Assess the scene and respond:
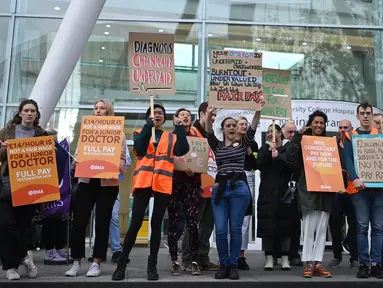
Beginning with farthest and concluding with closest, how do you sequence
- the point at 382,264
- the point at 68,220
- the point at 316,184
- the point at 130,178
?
1. the point at 130,178
2. the point at 68,220
3. the point at 382,264
4. the point at 316,184

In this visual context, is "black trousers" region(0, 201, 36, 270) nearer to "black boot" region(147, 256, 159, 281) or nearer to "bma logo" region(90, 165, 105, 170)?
"bma logo" region(90, 165, 105, 170)

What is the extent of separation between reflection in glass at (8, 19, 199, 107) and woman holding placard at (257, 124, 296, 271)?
549cm

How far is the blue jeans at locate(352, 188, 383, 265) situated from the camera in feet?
19.8

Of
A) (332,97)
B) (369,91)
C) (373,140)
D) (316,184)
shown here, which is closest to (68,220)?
(316,184)

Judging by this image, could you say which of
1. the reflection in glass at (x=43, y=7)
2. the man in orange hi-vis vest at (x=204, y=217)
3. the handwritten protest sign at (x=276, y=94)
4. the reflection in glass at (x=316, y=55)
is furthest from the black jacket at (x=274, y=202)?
the reflection in glass at (x=43, y=7)

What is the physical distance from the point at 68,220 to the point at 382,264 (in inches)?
166

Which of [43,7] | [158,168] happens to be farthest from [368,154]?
[43,7]

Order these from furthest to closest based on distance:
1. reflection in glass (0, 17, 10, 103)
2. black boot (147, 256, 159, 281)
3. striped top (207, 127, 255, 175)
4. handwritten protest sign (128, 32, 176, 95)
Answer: reflection in glass (0, 17, 10, 103) → handwritten protest sign (128, 32, 176, 95) → striped top (207, 127, 255, 175) → black boot (147, 256, 159, 281)

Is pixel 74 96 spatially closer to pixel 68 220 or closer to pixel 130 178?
pixel 130 178

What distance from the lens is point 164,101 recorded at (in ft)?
38.5

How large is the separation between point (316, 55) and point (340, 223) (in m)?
5.94

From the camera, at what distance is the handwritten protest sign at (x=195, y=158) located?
598 cm

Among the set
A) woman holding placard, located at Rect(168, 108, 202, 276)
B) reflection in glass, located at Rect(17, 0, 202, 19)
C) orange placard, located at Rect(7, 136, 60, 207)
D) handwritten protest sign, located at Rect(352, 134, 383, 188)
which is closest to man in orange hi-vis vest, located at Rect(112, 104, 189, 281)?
woman holding placard, located at Rect(168, 108, 202, 276)

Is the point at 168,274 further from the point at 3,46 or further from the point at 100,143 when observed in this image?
the point at 3,46
